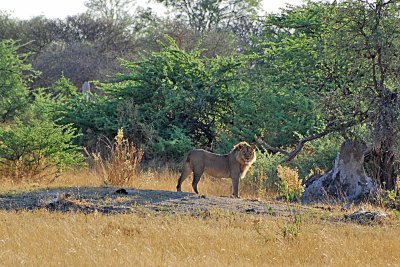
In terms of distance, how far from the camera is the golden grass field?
7648 mm

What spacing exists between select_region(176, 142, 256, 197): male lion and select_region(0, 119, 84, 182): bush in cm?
465

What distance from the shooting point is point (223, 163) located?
13664 millimetres

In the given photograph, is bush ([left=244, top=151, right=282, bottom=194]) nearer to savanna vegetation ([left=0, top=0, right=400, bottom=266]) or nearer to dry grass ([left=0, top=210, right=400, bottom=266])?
savanna vegetation ([left=0, top=0, right=400, bottom=266])

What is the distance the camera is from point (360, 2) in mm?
14172

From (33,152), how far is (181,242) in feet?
31.2

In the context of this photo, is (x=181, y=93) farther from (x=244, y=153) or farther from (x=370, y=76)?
(x=244, y=153)

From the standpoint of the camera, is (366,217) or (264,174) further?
(264,174)

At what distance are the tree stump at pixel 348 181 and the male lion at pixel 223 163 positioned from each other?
1685 millimetres

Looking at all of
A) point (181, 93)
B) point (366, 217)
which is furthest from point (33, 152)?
point (366, 217)

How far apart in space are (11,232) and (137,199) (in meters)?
3.06

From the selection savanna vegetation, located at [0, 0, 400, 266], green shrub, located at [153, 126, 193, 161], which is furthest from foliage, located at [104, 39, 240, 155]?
green shrub, located at [153, 126, 193, 161]

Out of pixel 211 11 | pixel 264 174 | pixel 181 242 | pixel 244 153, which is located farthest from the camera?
pixel 211 11

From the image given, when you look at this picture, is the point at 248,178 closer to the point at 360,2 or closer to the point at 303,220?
the point at 360,2

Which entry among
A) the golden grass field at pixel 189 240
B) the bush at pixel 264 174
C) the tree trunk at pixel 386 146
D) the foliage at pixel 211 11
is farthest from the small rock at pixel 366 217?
the foliage at pixel 211 11
